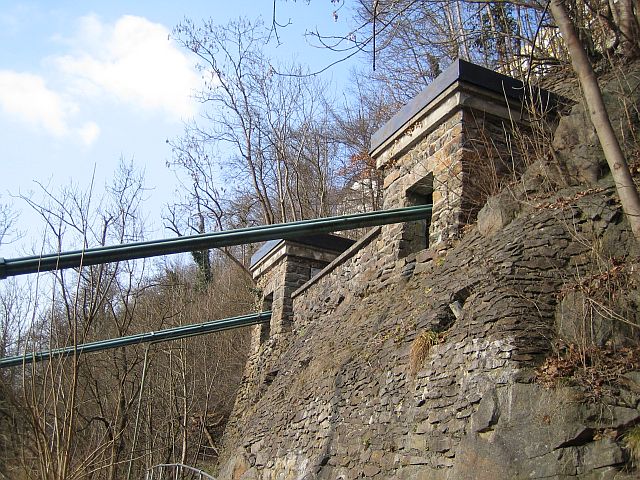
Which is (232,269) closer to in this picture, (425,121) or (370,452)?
(425,121)

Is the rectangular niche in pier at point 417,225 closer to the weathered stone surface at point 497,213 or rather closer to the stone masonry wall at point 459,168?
the stone masonry wall at point 459,168

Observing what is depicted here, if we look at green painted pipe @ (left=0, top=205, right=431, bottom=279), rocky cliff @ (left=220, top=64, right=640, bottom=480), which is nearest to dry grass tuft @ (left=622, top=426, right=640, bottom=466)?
rocky cliff @ (left=220, top=64, right=640, bottom=480)

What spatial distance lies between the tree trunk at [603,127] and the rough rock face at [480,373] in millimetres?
442

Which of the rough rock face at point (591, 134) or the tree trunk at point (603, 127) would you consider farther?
the rough rock face at point (591, 134)

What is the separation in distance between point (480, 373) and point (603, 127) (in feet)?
5.73

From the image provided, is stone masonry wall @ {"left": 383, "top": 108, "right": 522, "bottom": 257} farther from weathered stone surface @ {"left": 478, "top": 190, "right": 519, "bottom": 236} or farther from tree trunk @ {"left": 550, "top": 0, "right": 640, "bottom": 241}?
tree trunk @ {"left": 550, "top": 0, "right": 640, "bottom": 241}

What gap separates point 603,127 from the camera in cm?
408

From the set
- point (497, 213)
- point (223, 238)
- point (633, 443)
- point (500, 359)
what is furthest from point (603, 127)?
point (223, 238)

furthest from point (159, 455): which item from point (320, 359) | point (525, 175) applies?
point (525, 175)

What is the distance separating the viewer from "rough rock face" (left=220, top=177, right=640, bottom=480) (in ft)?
11.5

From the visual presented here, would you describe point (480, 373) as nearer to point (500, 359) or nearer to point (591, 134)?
point (500, 359)

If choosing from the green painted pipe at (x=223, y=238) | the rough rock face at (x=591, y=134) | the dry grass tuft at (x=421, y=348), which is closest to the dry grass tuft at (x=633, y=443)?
the dry grass tuft at (x=421, y=348)

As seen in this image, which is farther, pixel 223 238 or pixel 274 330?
pixel 274 330

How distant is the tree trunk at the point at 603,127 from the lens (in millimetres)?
3920
